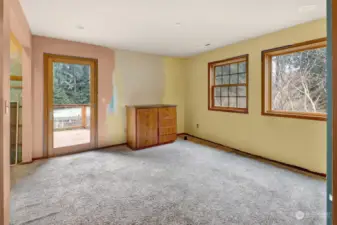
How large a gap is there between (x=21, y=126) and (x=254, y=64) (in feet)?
15.3

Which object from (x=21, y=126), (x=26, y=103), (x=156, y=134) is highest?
(x=26, y=103)

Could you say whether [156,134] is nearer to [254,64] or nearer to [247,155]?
[247,155]

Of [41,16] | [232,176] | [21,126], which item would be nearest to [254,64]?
[232,176]

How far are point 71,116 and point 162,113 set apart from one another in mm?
2102

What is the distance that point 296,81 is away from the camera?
328 cm

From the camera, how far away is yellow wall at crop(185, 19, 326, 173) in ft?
9.59

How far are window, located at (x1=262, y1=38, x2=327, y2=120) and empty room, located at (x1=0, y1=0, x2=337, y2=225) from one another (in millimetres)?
18

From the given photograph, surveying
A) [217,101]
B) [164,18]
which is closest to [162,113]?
[217,101]

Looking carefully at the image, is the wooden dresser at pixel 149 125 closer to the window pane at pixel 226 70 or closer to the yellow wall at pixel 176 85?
the yellow wall at pixel 176 85

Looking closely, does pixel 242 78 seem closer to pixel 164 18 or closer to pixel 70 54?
pixel 164 18

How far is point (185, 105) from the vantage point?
5.80 meters

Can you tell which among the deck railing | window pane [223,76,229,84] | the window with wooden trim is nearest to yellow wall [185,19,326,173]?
the window with wooden trim

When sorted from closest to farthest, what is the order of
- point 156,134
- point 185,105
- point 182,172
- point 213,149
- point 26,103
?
1. point 182,172
2. point 26,103
3. point 213,149
4. point 156,134
5. point 185,105

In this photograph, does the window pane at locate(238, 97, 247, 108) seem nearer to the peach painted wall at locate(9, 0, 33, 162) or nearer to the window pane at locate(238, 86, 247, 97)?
the window pane at locate(238, 86, 247, 97)
